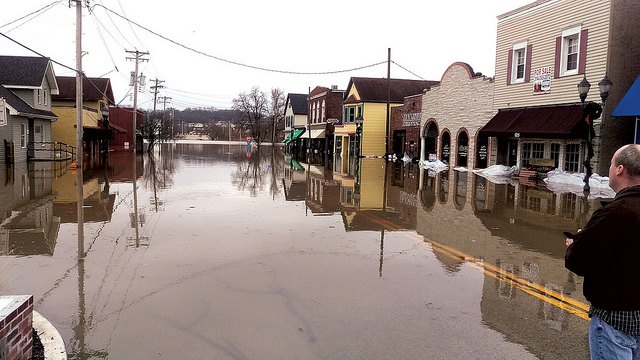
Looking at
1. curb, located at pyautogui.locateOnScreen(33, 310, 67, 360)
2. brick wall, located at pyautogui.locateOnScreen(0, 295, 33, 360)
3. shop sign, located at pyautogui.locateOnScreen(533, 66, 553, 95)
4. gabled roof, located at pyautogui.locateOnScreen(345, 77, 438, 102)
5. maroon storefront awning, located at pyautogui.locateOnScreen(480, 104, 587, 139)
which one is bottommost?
curb, located at pyautogui.locateOnScreen(33, 310, 67, 360)

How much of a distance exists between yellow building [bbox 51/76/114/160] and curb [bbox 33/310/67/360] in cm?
3149

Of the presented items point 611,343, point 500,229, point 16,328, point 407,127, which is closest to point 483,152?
point 407,127

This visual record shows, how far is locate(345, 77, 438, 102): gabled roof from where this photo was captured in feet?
145

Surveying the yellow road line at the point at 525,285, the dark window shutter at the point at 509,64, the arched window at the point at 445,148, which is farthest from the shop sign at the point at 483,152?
the yellow road line at the point at 525,285

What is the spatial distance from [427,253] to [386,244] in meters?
0.90

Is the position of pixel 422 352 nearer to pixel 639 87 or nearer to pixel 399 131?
pixel 639 87

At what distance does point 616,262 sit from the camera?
9.53 feet

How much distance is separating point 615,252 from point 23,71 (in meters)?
37.0

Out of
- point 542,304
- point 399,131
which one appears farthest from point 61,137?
point 542,304

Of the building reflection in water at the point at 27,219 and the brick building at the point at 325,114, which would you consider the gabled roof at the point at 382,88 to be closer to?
the brick building at the point at 325,114

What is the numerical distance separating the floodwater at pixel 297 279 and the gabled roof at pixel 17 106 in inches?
655

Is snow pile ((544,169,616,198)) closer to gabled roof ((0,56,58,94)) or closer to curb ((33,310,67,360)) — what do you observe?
curb ((33,310,67,360))

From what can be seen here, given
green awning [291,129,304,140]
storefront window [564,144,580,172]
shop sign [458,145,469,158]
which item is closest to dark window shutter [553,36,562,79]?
storefront window [564,144,580,172]

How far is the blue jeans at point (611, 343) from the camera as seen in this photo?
9.61 ft
